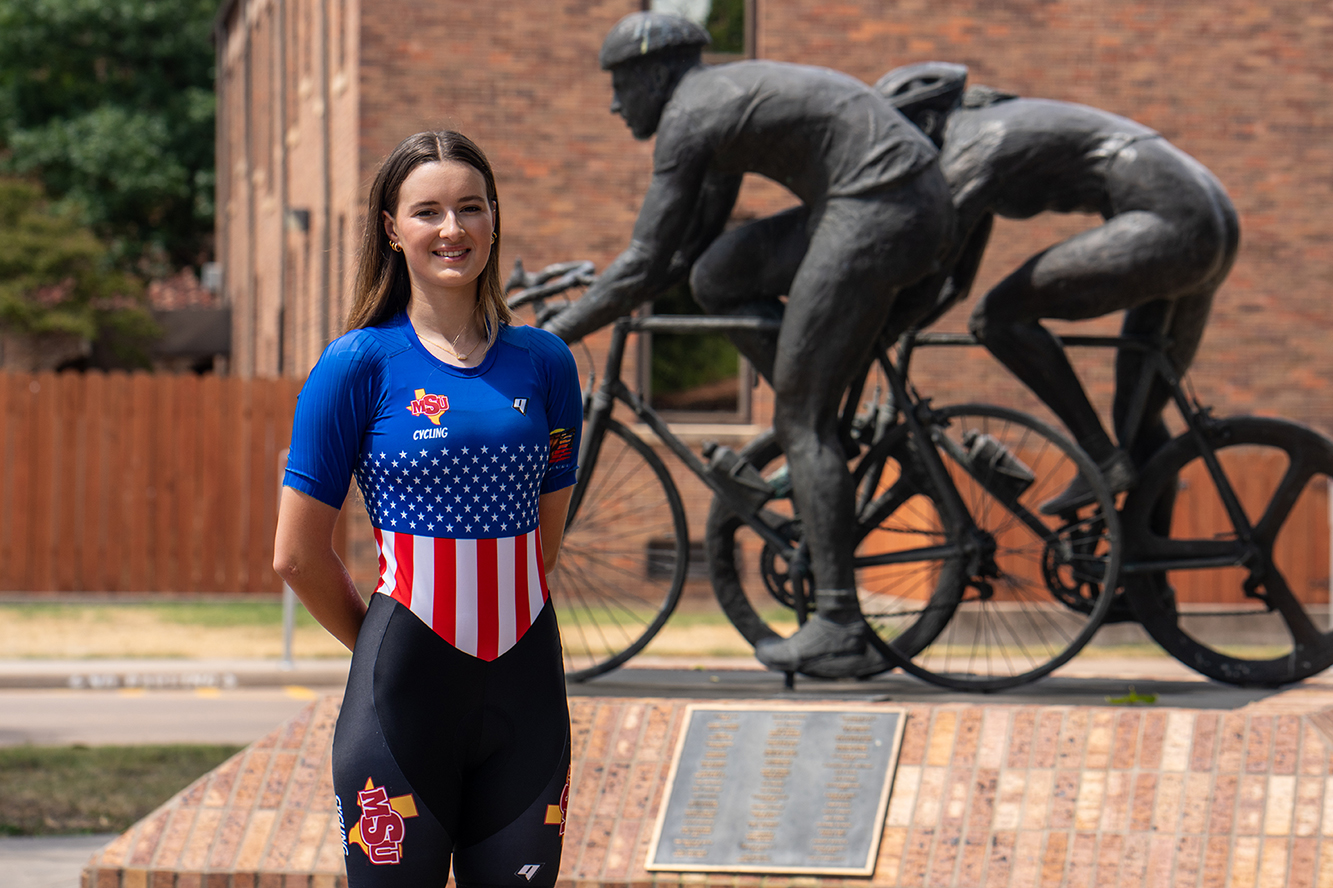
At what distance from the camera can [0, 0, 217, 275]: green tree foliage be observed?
38.5 meters

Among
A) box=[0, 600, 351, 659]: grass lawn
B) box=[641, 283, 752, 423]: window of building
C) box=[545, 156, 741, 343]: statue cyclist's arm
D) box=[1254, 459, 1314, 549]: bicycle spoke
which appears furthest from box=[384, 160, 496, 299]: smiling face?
box=[641, 283, 752, 423]: window of building

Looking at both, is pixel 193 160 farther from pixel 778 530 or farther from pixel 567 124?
pixel 778 530

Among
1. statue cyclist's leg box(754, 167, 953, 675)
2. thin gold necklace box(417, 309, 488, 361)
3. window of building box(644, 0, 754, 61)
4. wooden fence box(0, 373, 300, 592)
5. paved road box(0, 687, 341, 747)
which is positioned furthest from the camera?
wooden fence box(0, 373, 300, 592)

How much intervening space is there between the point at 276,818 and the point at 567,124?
44.6 ft

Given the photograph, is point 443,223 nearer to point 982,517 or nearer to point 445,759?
point 445,759

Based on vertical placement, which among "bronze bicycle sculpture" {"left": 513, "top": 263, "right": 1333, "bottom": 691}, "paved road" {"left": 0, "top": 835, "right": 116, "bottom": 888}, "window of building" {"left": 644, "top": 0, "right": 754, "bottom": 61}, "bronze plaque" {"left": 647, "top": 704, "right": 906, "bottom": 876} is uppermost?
"window of building" {"left": 644, "top": 0, "right": 754, "bottom": 61}

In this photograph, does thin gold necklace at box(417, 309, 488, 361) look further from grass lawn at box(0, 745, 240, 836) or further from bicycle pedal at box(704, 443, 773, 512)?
grass lawn at box(0, 745, 240, 836)

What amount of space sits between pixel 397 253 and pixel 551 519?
1.84 ft

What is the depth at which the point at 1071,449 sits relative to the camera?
5.80m

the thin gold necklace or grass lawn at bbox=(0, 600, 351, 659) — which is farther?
grass lawn at bbox=(0, 600, 351, 659)

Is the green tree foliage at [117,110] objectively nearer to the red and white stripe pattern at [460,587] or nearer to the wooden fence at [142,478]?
the wooden fence at [142,478]

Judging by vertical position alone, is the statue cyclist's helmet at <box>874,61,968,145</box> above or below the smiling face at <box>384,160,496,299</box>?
below

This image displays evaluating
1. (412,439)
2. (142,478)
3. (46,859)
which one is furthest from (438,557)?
(142,478)

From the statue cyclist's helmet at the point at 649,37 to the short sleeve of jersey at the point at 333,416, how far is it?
326 centimetres
